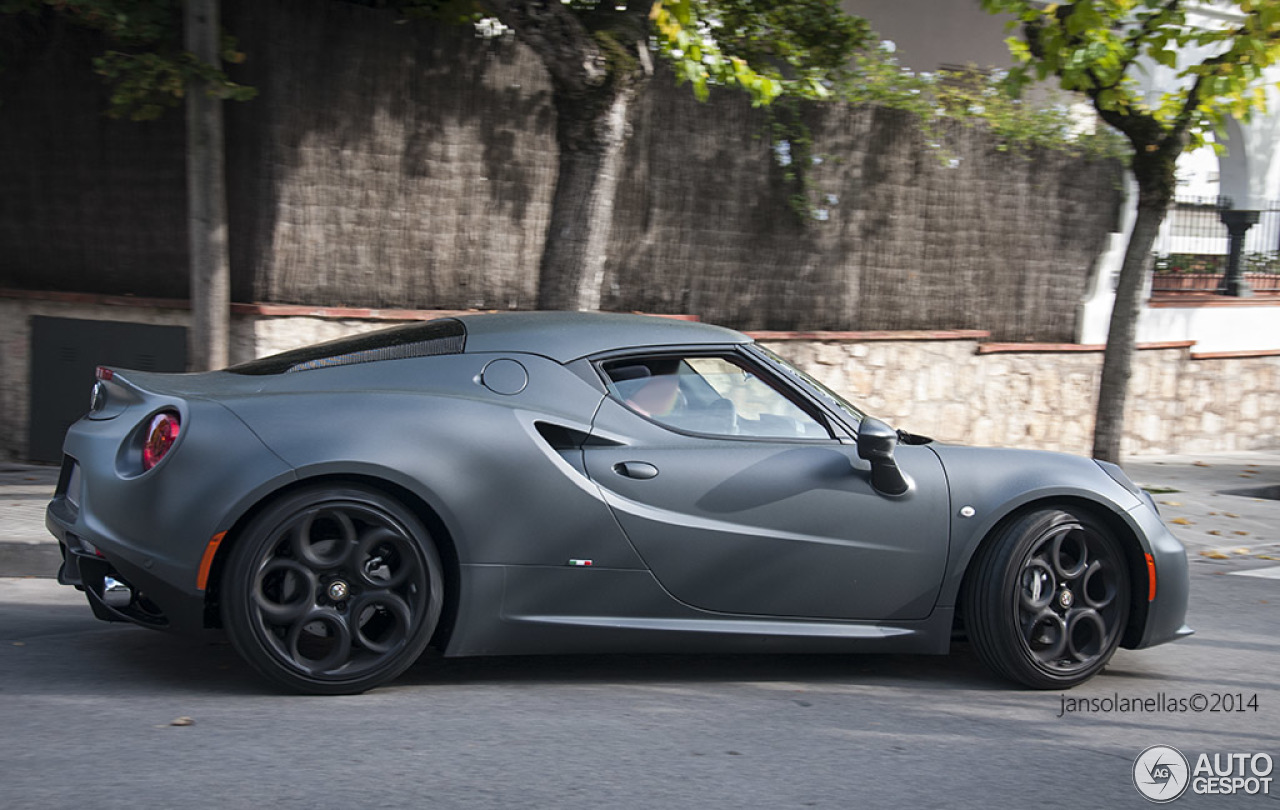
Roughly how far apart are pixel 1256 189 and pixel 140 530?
54.8 feet

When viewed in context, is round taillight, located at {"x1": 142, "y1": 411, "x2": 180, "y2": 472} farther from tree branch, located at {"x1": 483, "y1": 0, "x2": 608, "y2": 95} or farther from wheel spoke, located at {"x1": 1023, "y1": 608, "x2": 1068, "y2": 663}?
tree branch, located at {"x1": 483, "y1": 0, "x2": 608, "y2": 95}

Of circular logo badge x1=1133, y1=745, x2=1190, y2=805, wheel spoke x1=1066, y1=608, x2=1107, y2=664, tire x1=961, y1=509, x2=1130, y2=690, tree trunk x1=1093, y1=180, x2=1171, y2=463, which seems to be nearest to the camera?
circular logo badge x1=1133, y1=745, x2=1190, y2=805

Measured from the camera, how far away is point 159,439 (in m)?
4.15

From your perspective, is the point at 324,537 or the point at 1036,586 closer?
the point at 324,537

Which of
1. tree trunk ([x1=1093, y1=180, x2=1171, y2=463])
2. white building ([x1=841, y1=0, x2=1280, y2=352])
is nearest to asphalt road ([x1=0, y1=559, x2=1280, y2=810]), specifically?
tree trunk ([x1=1093, y1=180, x2=1171, y2=463])

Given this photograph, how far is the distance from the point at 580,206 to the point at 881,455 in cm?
357

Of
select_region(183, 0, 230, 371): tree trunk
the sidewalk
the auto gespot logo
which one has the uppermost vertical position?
select_region(183, 0, 230, 371): tree trunk

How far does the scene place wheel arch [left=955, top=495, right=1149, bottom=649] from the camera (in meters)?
4.77

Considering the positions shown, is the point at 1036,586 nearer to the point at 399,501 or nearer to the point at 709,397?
the point at 709,397

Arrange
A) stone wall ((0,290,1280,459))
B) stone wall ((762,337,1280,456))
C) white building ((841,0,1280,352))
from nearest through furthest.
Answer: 1. stone wall ((0,290,1280,459))
2. stone wall ((762,337,1280,456))
3. white building ((841,0,1280,352))

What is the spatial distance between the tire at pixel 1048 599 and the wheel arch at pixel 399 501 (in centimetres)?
193

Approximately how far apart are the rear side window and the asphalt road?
1.11 meters

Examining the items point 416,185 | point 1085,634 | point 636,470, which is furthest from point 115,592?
point 416,185

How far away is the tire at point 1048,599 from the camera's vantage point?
4691 mm
